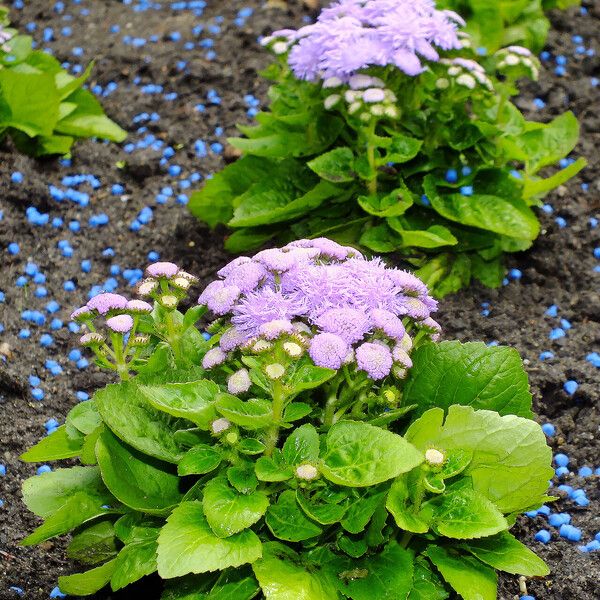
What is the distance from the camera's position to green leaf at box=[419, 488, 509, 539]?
2.85 meters

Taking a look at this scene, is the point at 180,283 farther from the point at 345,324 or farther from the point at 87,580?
the point at 87,580

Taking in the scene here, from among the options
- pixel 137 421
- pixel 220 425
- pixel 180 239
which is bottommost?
pixel 180 239

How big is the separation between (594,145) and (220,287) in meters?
3.75

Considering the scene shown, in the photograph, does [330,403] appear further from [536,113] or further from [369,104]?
[536,113]

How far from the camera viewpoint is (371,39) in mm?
4332

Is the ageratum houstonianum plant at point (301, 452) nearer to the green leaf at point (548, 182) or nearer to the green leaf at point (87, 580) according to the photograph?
the green leaf at point (87, 580)

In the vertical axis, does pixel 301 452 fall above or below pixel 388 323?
below

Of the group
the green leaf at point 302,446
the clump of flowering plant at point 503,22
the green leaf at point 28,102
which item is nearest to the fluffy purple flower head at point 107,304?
the green leaf at point 302,446

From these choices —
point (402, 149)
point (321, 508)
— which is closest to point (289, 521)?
point (321, 508)

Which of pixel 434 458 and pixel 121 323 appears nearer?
pixel 434 458

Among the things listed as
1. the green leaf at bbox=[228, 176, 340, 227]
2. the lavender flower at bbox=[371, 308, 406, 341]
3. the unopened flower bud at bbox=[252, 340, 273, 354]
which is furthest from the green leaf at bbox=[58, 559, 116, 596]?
the green leaf at bbox=[228, 176, 340, 227]

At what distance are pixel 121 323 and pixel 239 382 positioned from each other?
0.44 metres

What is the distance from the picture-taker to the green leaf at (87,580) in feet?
10.2

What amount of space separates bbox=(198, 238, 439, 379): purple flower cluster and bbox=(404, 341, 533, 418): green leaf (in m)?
0.16
